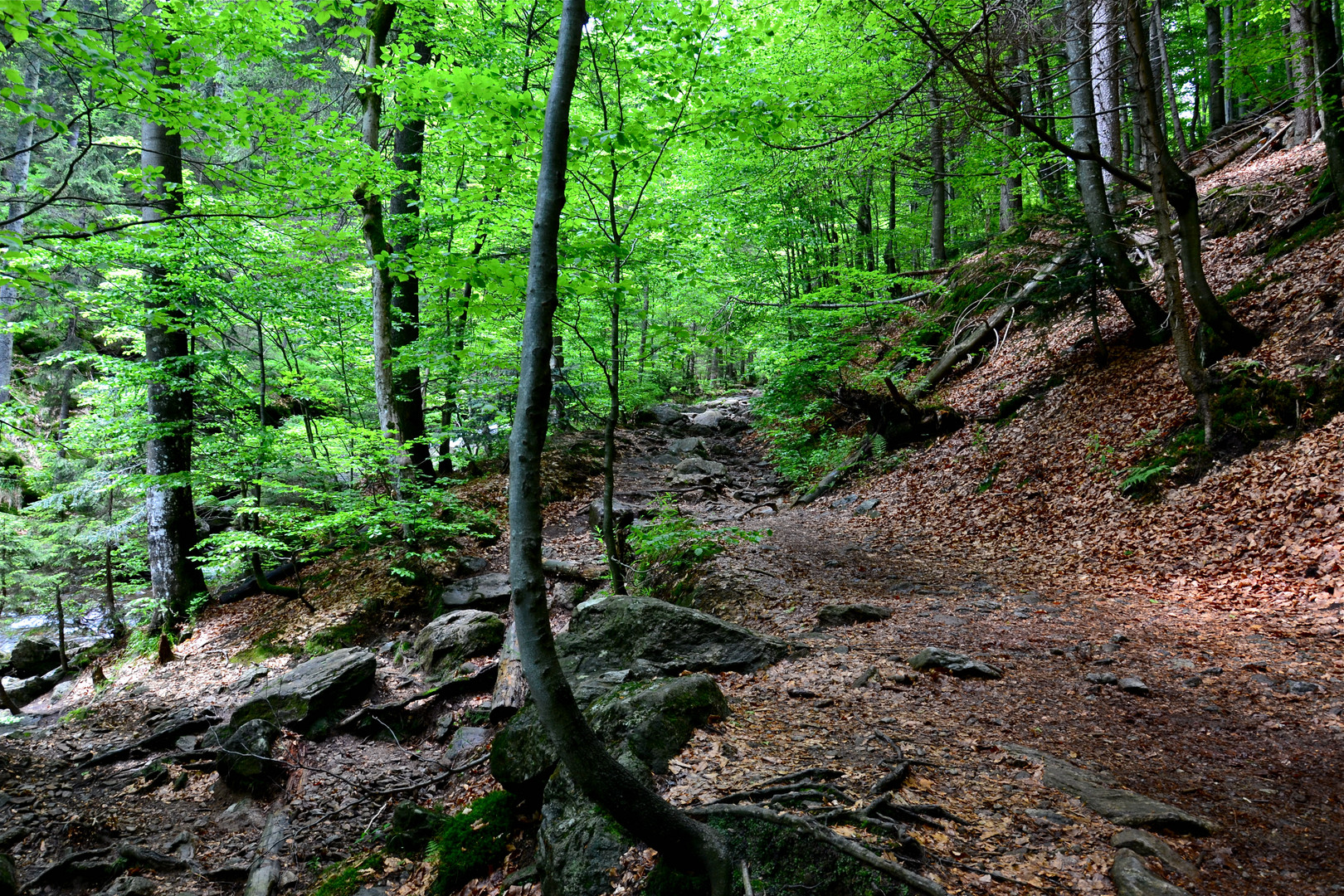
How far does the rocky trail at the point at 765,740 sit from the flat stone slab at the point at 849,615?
0.04 metres

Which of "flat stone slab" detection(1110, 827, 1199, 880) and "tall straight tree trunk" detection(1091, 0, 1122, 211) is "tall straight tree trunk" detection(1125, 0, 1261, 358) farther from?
"flat stone slab" detection(1110, 827, 1199, 880)

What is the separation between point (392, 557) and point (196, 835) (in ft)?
17.2

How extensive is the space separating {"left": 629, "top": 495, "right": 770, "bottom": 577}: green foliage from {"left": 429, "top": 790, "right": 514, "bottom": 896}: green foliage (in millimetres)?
3460

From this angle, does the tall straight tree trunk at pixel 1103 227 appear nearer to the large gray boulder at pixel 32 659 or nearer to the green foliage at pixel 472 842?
the green foliage at pixel 472 842

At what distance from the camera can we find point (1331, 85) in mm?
8711

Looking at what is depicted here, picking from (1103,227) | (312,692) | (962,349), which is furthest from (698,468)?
(312,692)

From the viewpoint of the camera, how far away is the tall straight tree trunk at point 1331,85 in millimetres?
8281

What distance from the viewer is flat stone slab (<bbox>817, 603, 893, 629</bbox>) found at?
6.71 metres

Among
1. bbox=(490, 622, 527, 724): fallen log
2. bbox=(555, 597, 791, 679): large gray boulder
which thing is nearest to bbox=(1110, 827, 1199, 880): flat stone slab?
bbox=(555, 597, 791, 679): large gray boulder

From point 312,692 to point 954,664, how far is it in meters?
6.60

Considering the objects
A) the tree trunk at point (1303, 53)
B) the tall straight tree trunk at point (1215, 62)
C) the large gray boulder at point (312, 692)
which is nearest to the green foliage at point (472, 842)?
the large gray boulder at point (312, 692)

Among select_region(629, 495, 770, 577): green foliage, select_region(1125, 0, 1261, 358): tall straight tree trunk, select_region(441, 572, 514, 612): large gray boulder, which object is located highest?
select_region(1125, 0, 1261, 358): tall straight tree trunk

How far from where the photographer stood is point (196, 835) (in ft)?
18.2

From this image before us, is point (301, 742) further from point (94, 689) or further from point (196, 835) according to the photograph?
point (94, 689)
